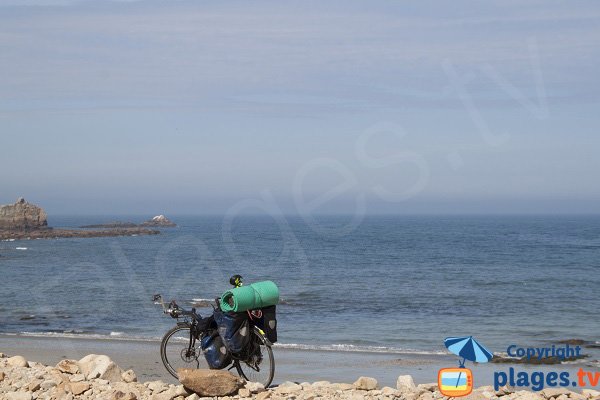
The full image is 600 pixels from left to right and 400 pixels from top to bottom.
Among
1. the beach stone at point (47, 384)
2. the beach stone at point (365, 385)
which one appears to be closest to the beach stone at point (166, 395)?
the beach stone at point (47, 384)

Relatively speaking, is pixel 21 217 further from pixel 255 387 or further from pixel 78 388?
pixel 255 387

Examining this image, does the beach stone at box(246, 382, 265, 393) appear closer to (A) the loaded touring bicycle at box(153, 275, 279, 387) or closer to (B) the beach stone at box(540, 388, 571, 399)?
(A) the loaded touring bicycle at box(153, 275, 279, 387)

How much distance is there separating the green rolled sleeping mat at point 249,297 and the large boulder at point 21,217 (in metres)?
101

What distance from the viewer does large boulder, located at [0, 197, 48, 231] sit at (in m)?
107

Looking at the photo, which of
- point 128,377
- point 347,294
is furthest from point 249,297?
point 347,294

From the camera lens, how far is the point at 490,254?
65.1 meters

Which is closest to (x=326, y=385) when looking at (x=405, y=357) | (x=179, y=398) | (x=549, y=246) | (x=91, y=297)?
(x=179, y=398)

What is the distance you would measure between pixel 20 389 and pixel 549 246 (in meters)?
67.7

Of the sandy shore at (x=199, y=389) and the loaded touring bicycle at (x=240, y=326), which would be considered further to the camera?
the loaded touring bicycle at (x=240, y=326)

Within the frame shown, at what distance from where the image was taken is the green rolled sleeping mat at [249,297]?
406 inches

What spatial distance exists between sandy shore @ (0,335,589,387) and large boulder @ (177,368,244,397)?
9.12 ft

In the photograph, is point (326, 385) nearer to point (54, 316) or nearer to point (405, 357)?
point (405, 357)

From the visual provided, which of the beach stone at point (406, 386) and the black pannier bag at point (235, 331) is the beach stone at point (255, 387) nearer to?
the black pannier bag at point (235, 331)

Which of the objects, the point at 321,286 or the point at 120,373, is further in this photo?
the point at 321,286
